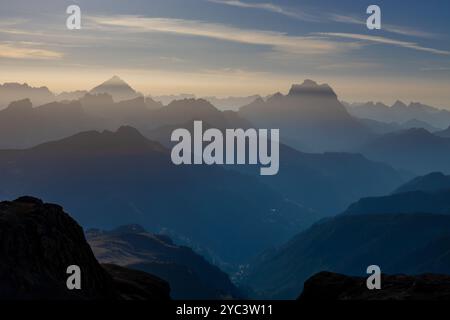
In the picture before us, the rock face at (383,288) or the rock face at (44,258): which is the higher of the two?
the rock face at (44,258)

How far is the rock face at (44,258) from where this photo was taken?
102000mm

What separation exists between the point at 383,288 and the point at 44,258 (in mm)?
64758

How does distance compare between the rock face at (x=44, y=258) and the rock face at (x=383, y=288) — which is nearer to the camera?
the rock face at (x=383, y=288)

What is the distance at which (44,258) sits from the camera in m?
112

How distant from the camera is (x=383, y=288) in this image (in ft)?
355

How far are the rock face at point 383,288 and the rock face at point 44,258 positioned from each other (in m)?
36.4

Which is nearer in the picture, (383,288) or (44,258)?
(383,288)

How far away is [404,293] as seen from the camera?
101 meters

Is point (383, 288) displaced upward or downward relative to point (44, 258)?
downward

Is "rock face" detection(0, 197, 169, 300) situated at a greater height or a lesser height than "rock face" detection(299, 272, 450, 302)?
greater

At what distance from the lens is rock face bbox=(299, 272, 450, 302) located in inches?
3888

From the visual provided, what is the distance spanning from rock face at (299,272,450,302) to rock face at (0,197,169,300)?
1434 inches
